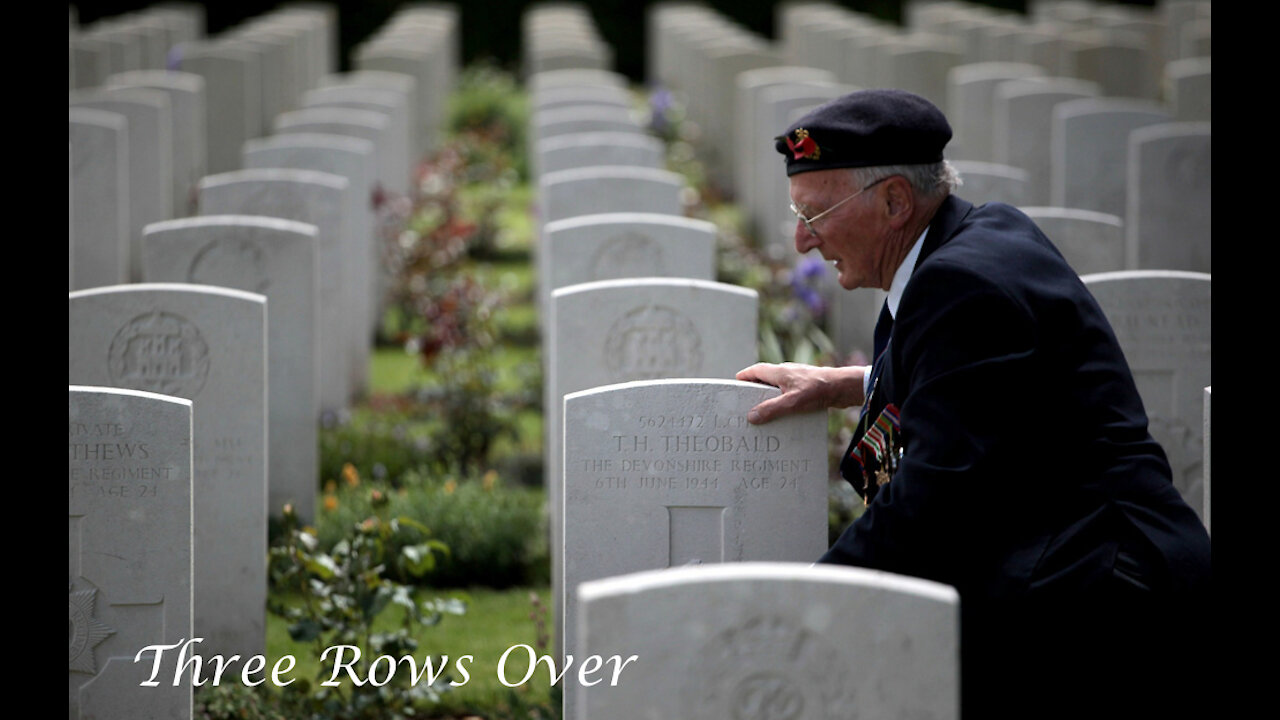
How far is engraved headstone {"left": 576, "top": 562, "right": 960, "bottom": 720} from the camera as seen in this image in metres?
2.49

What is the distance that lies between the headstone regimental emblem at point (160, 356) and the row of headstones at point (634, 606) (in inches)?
44.0

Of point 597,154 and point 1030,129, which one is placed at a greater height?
point 1030,129

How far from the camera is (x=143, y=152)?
8797mm

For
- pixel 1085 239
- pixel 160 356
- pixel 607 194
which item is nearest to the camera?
pixel 160 356

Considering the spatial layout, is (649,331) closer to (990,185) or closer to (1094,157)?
(990,185)

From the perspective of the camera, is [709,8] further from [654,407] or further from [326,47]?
[654,407]

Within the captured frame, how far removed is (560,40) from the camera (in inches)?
742

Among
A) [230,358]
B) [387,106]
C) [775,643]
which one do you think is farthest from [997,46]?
[775,643]

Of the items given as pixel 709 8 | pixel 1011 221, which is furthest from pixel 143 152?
pixel 709 8

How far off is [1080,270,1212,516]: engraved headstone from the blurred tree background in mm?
20214

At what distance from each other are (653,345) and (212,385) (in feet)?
4.75

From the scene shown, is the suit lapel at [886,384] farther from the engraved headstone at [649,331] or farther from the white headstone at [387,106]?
the white headstone at [387,106]

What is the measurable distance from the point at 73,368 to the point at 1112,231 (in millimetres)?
3871

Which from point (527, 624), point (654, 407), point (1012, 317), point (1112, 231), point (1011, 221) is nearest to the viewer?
point (1012, 317)
